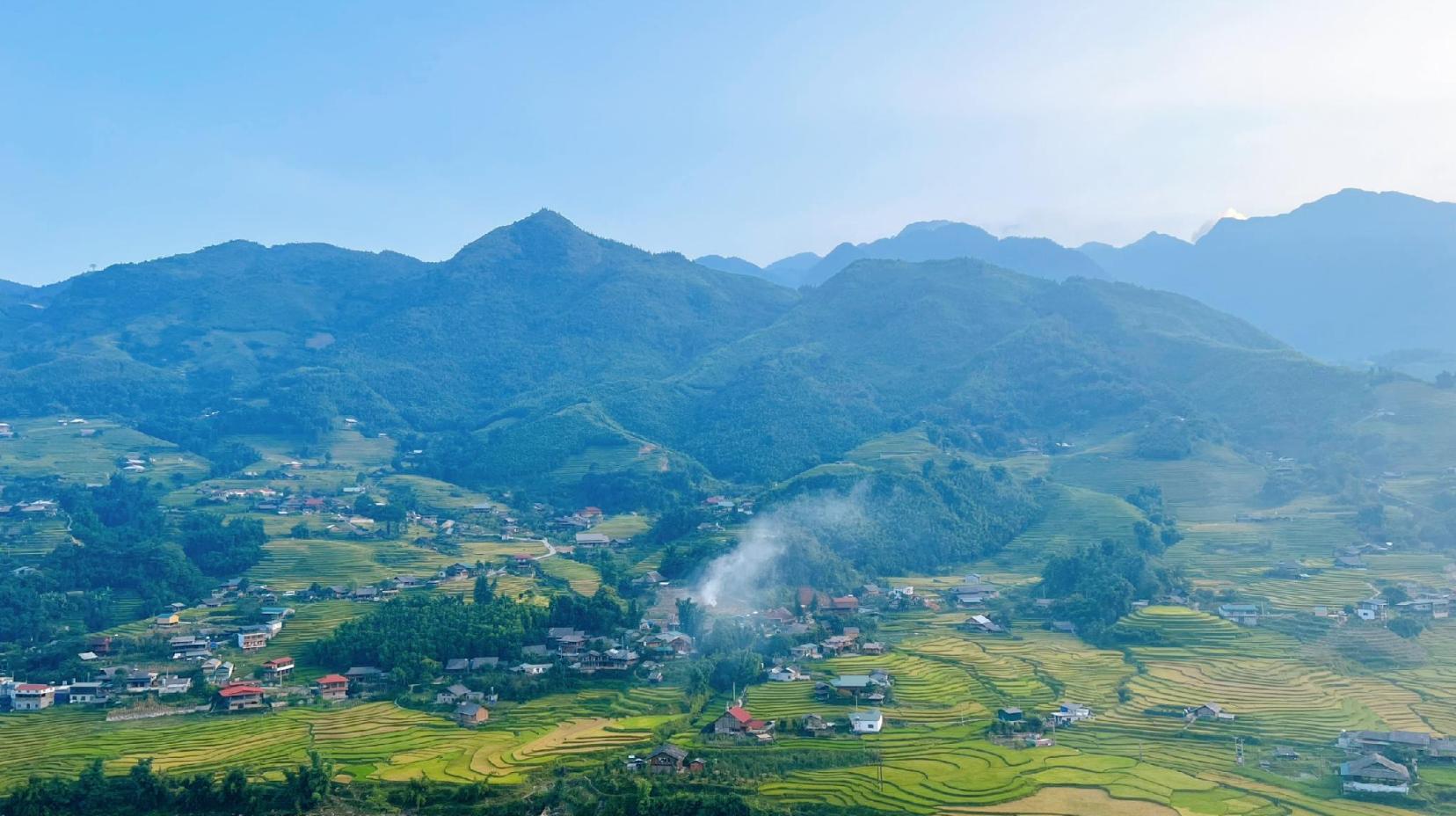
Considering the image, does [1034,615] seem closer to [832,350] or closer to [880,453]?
[880,453]

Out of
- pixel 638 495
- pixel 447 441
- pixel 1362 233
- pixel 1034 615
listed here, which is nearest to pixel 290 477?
pixel 447 441

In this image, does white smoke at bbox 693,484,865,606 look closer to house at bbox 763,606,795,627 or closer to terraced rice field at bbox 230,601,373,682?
house at bbox 763,606,795,627

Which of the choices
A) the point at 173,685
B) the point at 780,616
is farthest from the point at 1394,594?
the point at 173,685

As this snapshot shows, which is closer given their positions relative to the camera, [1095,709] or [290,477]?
[1095,709]

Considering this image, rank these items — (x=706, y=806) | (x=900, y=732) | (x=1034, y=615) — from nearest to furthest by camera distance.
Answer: (x=706, y=806) → (x=900, y=732) → (x=1034, y=615)

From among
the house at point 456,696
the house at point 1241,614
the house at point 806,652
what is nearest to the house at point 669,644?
the house at point 806,652

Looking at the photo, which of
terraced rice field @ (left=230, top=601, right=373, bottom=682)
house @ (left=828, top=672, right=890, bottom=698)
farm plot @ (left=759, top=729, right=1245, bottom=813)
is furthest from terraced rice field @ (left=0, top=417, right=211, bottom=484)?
farm plot @ (left=759, top=729, right=1245, bottom=813)

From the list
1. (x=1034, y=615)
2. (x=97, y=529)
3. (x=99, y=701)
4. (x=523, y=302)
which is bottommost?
(x=1034, y=615)

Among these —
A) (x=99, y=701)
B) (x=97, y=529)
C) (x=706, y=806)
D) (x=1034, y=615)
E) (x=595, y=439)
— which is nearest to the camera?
(x=706, y=806)
